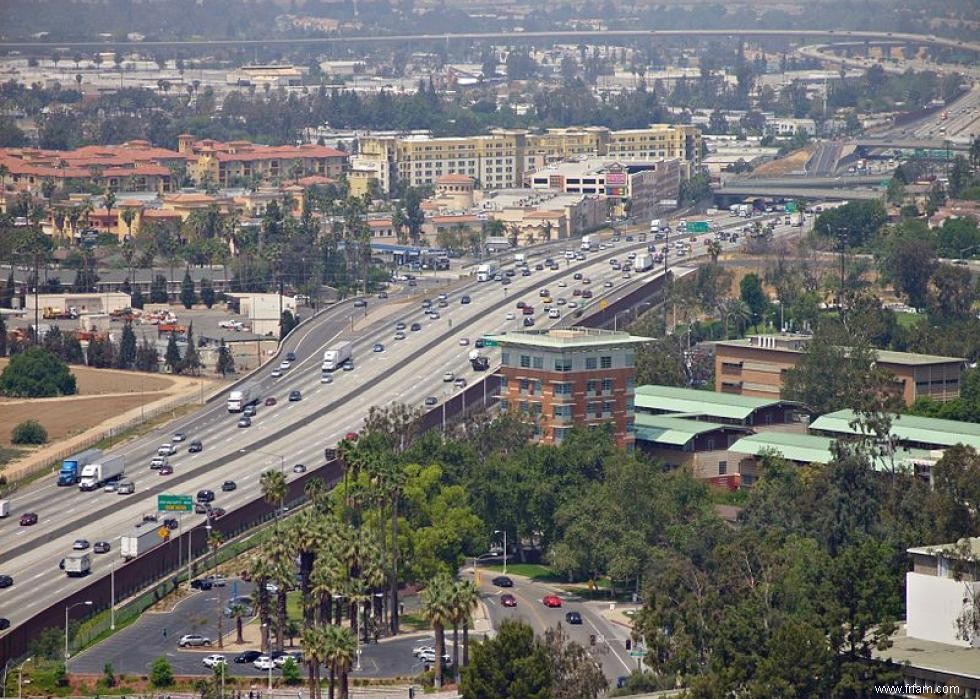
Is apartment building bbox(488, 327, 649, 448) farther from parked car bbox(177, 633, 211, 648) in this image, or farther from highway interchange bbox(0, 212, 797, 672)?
parked car bbox(177, 633, 211, 648)

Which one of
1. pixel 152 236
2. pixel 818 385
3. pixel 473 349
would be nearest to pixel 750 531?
pixel 818 385

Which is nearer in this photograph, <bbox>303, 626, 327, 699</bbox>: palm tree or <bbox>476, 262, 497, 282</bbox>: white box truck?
<bbox>303, 626, 327, 699</bbox>: palm tree

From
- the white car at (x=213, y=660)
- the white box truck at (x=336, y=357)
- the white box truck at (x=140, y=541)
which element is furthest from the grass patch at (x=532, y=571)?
the white box truck at (x=336, y=357)

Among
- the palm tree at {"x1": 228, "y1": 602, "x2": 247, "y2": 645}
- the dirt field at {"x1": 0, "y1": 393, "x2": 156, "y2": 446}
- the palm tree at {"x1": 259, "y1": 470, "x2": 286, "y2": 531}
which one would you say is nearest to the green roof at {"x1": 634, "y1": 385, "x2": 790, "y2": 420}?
the dirt field at {"x1": 0, "y1": 393, "x2": 156, "y2": 446}

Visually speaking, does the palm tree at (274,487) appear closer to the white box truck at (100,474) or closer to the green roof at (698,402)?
the white box truck at (100,474)

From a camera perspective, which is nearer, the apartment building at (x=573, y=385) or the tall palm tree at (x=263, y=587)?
the tall palm tree at (x=263, y=587)

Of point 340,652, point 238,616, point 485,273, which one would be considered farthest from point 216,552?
point 485,273
